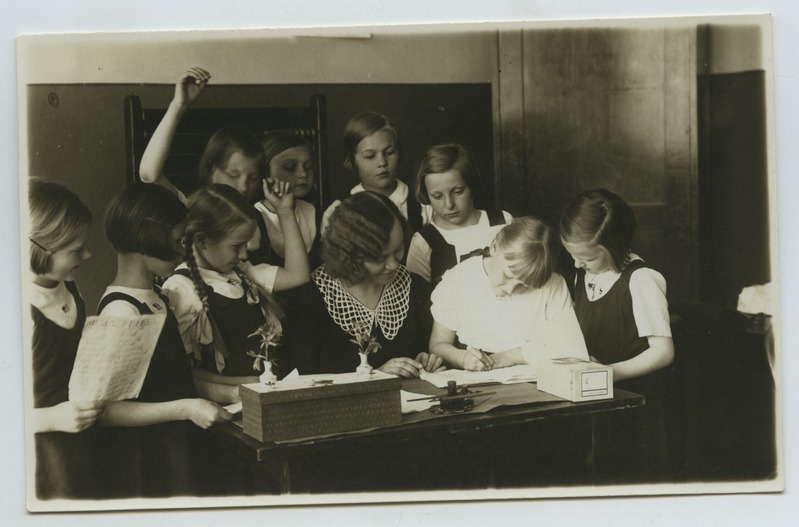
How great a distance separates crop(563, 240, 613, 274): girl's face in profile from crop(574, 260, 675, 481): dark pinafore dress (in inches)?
1.5

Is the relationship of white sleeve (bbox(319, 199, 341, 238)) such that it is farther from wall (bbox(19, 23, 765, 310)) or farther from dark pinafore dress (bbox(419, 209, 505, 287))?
dark pinafore dress (bbox(419, 209, 505, 287))

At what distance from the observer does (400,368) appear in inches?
139

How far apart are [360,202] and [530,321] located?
857 millimetres

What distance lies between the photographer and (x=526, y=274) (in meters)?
3.62

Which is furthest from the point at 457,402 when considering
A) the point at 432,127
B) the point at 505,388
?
the point at 432,127

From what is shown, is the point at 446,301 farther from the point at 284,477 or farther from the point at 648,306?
the point at 284,477

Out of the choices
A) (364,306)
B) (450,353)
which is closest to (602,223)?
(450,353)

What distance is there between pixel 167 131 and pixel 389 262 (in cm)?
102

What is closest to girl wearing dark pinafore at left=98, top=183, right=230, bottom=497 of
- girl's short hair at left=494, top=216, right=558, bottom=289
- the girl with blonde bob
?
the girl with blonde bob

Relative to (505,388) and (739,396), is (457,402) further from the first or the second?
(739,396)

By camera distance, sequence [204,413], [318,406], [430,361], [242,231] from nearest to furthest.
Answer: [318,406]
[204,413]
[242,231]
[430,361]

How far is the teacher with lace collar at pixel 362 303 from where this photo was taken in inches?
138

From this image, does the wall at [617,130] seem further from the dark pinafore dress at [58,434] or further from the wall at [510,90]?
the dark pinafore dress at [58,434]

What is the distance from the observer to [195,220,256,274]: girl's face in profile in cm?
344
